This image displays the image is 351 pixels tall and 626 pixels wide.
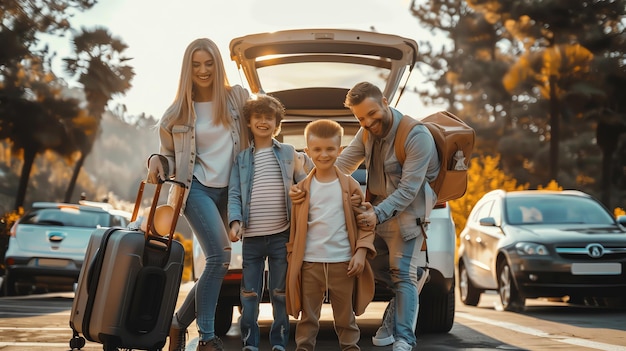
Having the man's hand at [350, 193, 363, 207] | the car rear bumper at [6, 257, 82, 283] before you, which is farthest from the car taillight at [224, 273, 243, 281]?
the car rear bumper at [6, 257, 82, 283]

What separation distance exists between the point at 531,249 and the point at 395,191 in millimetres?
6222

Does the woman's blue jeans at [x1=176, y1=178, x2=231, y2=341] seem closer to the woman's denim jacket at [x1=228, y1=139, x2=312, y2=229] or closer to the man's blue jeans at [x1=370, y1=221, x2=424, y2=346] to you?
the woman's denim jacket at [x1=228, y1=139, x2=312, y2=229]

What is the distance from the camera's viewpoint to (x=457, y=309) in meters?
13.8

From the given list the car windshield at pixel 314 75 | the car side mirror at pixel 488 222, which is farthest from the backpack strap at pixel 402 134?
the car side mirror at pixel 488 222

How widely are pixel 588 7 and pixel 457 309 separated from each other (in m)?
19.9

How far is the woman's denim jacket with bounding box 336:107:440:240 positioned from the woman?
2.38ft

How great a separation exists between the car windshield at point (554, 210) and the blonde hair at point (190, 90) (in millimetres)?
7415

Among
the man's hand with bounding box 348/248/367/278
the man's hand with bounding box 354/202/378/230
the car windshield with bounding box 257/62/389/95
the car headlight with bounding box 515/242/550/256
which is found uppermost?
the car windshield with bounding box 257/62/389/95

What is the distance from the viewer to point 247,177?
6758 millimetres

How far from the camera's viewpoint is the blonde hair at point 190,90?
6.79 metres

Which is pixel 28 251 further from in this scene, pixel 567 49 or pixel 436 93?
pixel 436 93

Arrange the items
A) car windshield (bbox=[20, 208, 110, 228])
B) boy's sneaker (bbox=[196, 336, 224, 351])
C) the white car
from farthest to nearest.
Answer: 1. car windshield (bbox=[20, 208, 110, 228])
2. the white car
3. boy's sneaker (bbox=[196, 336, 224, 351])

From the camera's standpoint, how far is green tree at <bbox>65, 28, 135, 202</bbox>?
32.5m

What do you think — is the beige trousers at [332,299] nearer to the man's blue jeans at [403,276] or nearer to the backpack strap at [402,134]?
the man's blue jeans at [403,276]
